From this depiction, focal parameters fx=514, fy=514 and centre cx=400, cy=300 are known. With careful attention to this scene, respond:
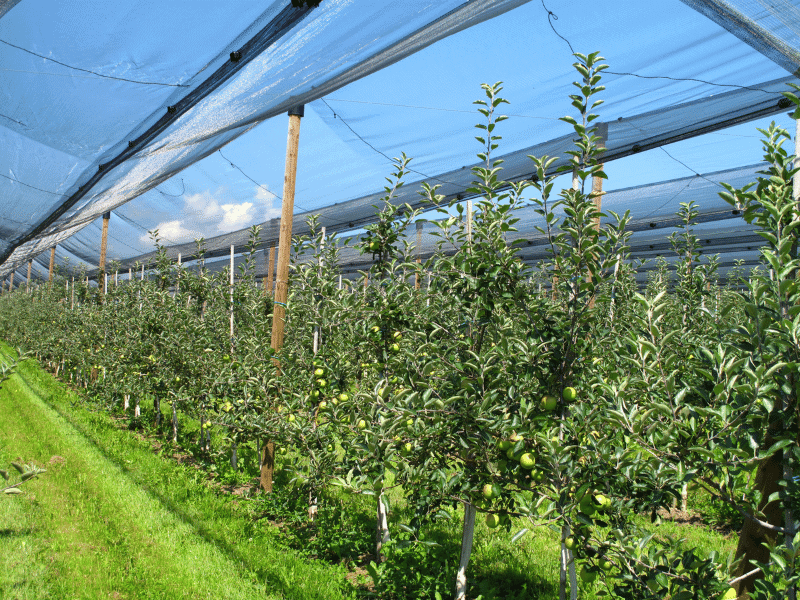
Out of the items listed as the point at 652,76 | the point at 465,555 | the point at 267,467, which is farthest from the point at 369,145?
the point at 465,555

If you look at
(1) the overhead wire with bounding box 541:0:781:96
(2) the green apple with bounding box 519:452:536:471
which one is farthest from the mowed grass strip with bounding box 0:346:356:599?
(1) the overhead wire with bounding box 541:0:781:96

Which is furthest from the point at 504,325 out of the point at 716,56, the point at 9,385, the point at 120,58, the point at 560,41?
the point at 9,385

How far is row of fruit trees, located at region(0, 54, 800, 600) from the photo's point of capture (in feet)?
5.21

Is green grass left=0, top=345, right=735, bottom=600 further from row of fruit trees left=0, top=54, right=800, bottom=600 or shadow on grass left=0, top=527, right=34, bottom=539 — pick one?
row of fruit trees left=0, top=54, right=800, bottom=600

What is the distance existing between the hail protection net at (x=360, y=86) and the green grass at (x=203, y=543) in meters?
2.70

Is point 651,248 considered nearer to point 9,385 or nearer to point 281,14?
point 281,14

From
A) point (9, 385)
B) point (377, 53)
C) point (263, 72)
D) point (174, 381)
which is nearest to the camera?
point (377, 53)

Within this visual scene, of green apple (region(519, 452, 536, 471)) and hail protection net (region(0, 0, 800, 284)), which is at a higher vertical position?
hail protection net (region(0, 0, 800, 284))

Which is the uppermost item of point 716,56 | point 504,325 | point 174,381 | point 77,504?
point 716,56

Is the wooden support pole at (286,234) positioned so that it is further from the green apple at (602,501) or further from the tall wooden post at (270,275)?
the green apple at (602,501)

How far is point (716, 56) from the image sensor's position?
3.52 metres

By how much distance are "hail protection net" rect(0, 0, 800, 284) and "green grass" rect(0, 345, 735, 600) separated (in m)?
2.70

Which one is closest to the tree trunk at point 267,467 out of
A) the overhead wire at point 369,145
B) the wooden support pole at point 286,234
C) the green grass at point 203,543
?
the green grass at point 203,543

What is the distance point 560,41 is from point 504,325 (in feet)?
7.66
